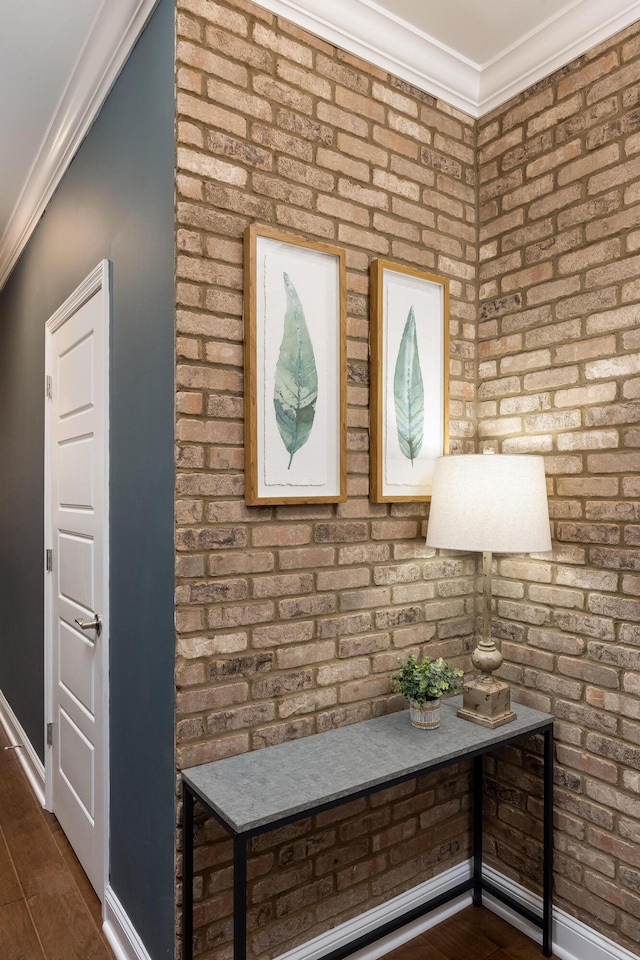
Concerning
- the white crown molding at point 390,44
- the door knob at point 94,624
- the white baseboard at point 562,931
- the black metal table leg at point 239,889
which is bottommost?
the white baseboard at point 562,931

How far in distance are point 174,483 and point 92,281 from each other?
1.05 m

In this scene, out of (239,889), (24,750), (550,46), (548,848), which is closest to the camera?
(239,889)

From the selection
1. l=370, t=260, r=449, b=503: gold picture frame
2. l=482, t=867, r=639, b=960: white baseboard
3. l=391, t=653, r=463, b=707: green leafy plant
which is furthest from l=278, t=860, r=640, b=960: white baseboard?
l=370, t=260, r=449, b=503: gold picture frame

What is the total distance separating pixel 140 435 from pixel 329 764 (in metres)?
1.06

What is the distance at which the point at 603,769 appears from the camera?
1.88 m

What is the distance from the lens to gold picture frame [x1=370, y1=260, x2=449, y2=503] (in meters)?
1.98

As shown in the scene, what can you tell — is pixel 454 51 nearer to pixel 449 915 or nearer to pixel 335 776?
pixel 335 776

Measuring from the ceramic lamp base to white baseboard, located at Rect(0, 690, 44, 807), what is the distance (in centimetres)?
212

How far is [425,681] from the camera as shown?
1.83 m

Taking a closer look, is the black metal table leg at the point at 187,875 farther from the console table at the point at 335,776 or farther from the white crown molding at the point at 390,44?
the white crown molding at the point at 390,44

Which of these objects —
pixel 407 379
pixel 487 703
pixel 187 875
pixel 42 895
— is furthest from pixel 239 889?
pixel 407 379

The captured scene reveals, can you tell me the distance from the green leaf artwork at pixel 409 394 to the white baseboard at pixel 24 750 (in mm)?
2350

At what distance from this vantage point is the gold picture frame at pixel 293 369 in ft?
5.58

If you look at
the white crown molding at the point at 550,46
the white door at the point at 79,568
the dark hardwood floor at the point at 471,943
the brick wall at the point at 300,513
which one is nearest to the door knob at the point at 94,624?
the white door at the point at 79,568
